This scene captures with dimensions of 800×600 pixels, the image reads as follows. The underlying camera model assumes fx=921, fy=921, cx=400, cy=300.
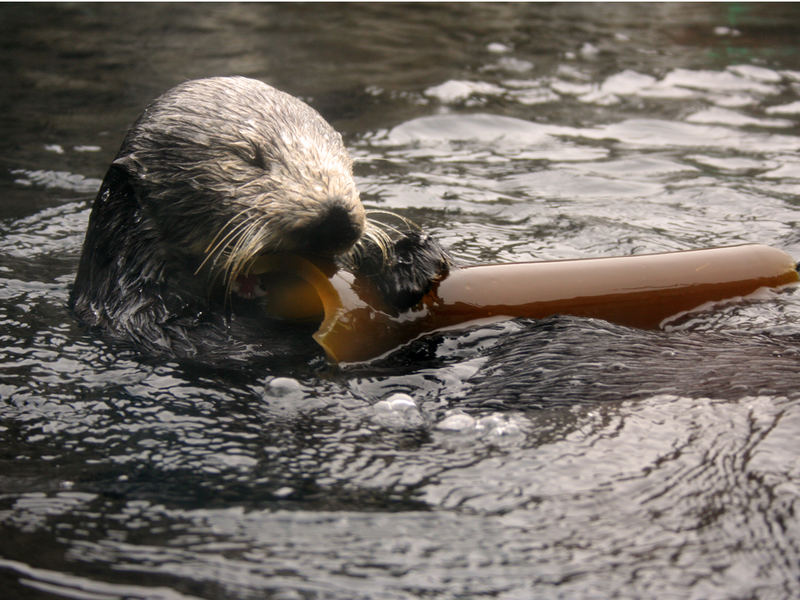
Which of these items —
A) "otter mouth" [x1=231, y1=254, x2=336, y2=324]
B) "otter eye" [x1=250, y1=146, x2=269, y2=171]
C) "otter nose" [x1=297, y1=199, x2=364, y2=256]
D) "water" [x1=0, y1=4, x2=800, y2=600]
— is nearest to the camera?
"water" [x1=0, y1=4, x2=800, y2=600]

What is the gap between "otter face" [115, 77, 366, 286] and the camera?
3.04 m

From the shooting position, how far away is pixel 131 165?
11.1 ft

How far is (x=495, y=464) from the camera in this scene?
8.04ft

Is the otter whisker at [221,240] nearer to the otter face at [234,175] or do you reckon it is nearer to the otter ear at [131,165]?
the otter face at [234,175]

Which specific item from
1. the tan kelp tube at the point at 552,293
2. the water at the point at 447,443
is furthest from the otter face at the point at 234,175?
the water at the point at 447,443

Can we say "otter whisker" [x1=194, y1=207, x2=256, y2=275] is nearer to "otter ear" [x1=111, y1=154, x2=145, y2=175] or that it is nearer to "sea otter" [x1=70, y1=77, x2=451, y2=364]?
"sea otter" [x1=70, y1=77, x2=451, y2=364]

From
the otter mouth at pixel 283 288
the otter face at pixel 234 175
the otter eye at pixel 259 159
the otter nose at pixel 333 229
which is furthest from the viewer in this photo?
the otter eye at pixel 259 159

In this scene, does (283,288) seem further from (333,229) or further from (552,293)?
(552,293)

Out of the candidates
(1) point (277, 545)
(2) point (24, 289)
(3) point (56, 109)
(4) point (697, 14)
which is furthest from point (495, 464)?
(4) point (697, 14)

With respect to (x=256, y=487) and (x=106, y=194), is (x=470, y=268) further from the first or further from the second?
(x=106, y=194)

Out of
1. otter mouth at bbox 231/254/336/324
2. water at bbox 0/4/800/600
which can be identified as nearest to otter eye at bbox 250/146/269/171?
otter mouth at bbox 231/254/336/324

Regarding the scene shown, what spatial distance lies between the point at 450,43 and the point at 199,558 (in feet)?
24.0

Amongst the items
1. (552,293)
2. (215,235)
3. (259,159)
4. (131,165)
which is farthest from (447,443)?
(131,165)

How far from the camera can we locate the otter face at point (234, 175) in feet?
9.99
